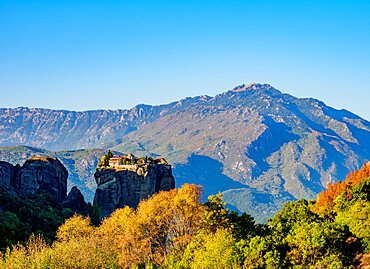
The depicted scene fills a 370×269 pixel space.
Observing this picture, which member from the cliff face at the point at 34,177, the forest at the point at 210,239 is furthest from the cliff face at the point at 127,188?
the forest at the point at 210,239

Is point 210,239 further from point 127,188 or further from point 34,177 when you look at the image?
point 34,177

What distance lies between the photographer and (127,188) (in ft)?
468


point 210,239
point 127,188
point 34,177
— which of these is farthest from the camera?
point 34,177

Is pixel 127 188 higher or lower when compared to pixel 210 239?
higher

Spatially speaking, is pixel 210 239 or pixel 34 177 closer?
pixel 210 239

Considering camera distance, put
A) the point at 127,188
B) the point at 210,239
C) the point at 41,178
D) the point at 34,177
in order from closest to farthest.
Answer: the point at 210,239, the point at 127,188, the point at 34,177, the point at 41,178

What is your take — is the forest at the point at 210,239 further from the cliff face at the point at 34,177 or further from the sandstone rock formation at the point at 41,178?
the sandstone rock formation at the point at 41,178

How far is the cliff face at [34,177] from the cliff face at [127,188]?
19.1m

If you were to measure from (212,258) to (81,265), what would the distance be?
66.9 ft

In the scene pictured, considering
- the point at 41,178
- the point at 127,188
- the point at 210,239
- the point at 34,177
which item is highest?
the point at 34,177

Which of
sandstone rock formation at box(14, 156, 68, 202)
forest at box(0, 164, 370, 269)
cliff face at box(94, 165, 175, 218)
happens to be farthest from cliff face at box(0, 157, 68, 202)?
forest at box(0, 164, 370, 269)

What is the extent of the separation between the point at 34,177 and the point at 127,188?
→ 36.6 m

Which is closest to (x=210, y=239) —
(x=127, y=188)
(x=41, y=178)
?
(x=127, y=188)

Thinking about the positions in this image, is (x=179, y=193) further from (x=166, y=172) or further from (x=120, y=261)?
(x=166, y=172)
